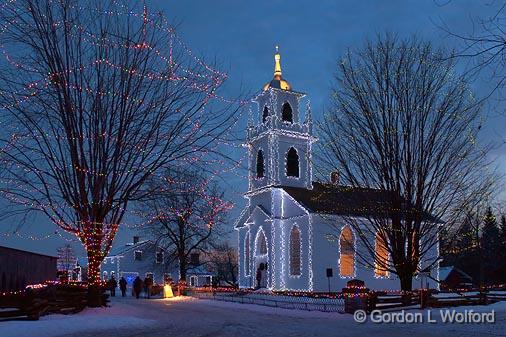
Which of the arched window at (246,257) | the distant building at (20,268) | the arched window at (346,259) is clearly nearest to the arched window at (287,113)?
the arched window at (246,257)

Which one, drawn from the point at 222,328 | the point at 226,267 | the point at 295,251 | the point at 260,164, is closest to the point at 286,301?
the point at 222,328

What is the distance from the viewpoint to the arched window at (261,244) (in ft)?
163

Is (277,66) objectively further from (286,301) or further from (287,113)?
(286,301)

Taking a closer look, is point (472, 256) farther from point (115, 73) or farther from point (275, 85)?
point (115, 73)

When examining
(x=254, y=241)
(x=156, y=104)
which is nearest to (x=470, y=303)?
(x=156, y=104)

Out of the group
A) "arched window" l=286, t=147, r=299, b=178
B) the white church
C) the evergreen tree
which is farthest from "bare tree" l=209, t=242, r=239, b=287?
"arched window" l=286, t=147, r=299, b=178

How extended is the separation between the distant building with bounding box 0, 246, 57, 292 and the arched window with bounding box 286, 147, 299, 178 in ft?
81.7

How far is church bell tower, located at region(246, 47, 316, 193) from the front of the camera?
4925cm

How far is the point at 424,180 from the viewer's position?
2227 centimetres

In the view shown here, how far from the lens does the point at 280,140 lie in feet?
163

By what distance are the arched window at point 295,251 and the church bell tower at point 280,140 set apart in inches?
171

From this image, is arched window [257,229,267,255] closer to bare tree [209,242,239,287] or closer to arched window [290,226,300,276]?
arched window [290,226,300,276]

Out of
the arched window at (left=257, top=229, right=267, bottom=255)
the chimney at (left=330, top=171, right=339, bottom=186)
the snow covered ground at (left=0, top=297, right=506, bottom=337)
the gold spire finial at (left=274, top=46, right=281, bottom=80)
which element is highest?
the gold spire finial at (left=274, top=46, right=281, bottom=80)

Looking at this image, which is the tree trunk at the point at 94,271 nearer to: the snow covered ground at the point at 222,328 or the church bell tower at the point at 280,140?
the snow covered ground at the point at 222,328
